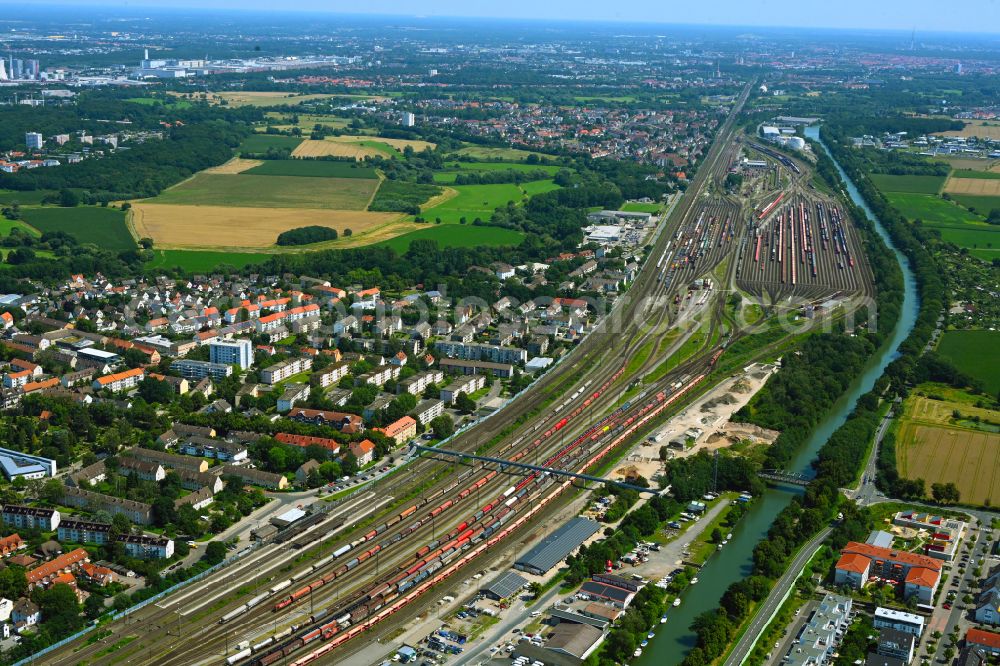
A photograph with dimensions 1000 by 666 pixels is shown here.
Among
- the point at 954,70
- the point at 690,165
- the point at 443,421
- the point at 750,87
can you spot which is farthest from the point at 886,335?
the point at 954,70

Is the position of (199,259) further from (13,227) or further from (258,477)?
(258,477)

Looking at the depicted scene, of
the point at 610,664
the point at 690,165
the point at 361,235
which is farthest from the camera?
the point at 690,165

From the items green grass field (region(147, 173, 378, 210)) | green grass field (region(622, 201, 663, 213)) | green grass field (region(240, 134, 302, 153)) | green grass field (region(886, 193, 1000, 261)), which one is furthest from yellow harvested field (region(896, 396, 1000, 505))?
green grass field (region(240, 134, 302, 153))

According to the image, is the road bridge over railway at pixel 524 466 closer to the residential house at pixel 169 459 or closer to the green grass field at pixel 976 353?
the residential house at pixel 169 459

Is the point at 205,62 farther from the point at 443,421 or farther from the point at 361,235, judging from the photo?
the point at 443,421

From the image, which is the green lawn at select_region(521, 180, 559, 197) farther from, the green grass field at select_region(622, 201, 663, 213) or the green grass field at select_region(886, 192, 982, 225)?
the green grass field at select_region(886, 192, 982, 225)

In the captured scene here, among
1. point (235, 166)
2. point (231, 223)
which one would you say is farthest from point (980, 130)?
point (231, 223)

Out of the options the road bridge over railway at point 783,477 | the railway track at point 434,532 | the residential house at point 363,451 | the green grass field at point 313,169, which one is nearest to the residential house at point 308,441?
the residential house at point 363,451
